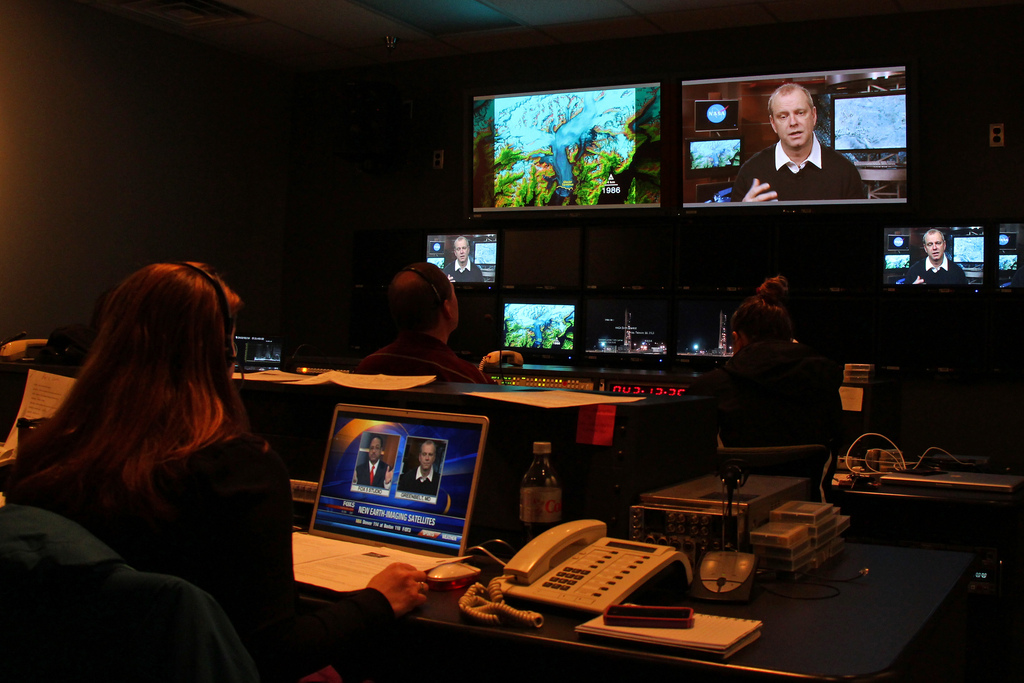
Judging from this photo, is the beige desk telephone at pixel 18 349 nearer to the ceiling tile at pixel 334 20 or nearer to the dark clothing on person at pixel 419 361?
the dark clothing on person at pixel 419 361

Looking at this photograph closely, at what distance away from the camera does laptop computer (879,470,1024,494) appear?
8.72ft

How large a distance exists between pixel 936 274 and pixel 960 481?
5.53 ft

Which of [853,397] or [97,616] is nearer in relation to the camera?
[97,616]

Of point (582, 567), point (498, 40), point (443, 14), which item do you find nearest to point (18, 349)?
point (582, 567)

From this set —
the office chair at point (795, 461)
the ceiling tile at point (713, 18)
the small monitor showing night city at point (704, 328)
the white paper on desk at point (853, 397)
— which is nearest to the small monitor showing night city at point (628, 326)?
the small monitor showing night city at point (704, 328)

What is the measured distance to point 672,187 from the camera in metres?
4.52

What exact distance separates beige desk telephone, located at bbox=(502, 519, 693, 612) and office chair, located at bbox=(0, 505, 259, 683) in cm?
54

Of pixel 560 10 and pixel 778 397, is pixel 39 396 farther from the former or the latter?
pixel 560 10

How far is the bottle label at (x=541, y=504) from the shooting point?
1.57 metres

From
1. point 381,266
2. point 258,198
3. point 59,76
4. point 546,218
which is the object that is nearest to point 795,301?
point 546,218

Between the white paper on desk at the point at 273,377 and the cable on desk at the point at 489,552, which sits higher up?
the white paper on desk at the point at 273,377

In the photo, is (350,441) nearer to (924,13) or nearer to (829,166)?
(829,166)

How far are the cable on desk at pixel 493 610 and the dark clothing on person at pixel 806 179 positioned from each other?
3404 mm

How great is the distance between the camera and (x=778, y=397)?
9.29 ft
